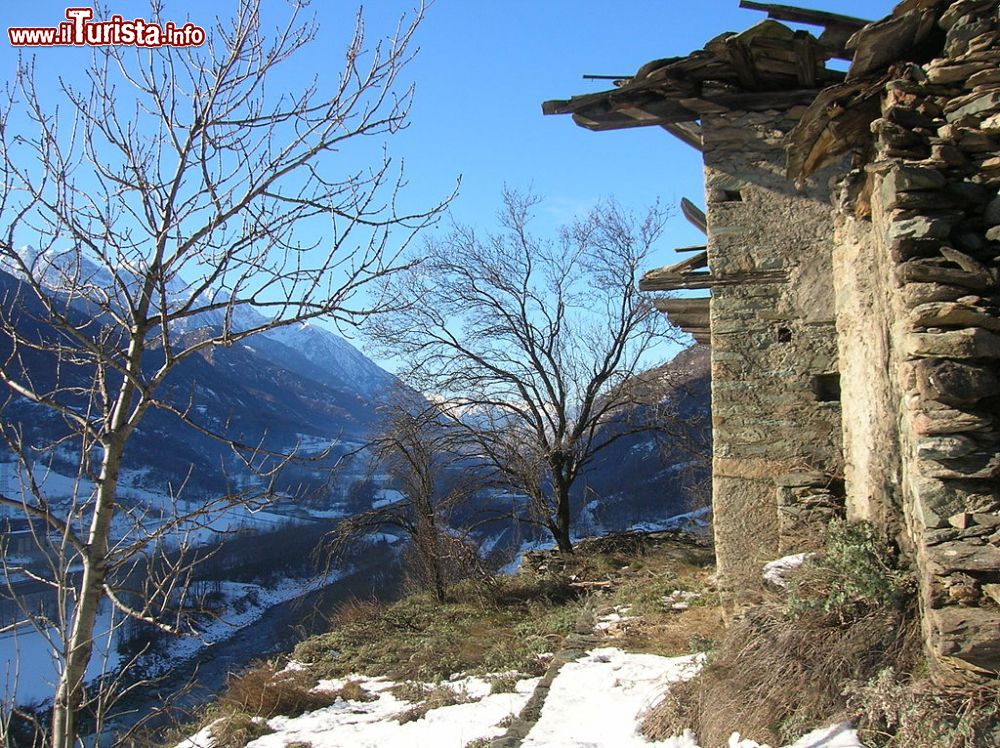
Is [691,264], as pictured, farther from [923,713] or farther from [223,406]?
[223,406]

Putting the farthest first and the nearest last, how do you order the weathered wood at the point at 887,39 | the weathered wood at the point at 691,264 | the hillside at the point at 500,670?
1. the weathered wood at the point at 691,264
2. the hillside at the point at 500,670
3. the weathered wood at the point at 887,39

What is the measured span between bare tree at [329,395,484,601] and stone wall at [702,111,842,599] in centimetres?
740

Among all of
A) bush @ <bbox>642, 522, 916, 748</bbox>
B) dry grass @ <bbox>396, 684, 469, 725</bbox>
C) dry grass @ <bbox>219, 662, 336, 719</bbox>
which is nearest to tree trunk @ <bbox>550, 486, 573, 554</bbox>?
dry grass @ <bbox>219, 662, 336, 719</bbox>

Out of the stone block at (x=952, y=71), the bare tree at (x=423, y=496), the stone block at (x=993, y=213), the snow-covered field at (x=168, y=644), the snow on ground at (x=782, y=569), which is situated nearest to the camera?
the stone block at (x=993, y=213)

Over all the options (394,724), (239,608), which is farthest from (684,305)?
(239,608)

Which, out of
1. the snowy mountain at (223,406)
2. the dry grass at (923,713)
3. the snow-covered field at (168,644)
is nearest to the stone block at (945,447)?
the dry grass at (923,713)

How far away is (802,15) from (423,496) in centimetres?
1042

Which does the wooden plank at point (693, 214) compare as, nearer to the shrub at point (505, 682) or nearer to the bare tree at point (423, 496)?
the shrub at point (505, 682)

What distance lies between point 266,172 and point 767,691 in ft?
11.8

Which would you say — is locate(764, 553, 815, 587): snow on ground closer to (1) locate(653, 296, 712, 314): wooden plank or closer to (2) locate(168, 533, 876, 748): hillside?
(2) locate(168, 533, 876, 748): hillside

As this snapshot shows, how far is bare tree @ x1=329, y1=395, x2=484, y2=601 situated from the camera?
537 inches

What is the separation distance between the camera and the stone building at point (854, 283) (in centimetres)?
343

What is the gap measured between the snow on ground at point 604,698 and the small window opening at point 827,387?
2534mm

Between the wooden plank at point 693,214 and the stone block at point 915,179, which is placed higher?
the wooden plank at point 693,214
